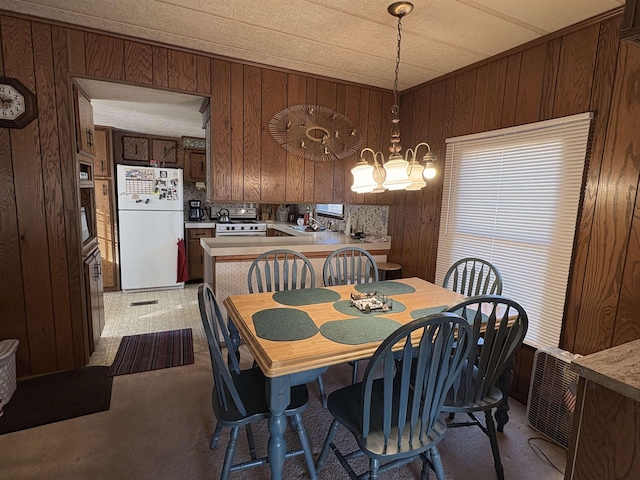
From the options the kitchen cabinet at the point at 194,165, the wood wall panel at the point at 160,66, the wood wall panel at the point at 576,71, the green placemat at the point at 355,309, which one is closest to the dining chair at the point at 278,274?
the green placemat at the point at 355,309

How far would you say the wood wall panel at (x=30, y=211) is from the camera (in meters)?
2.16

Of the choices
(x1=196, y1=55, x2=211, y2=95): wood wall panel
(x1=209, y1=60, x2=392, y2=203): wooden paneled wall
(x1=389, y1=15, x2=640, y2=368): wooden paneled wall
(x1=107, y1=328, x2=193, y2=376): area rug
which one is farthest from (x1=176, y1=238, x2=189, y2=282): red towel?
(x1=389, y1=15, x2=640, y2=368): wooden paneled wall

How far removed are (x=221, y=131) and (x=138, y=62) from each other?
728mm

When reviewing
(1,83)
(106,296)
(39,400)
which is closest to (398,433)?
(39,400)

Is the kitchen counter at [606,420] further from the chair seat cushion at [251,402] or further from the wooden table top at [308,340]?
the chair seat cushion at [251,402]

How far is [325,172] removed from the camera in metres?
3.30

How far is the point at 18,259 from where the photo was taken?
2.32 metres

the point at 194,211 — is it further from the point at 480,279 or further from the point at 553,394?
the point at 553,394

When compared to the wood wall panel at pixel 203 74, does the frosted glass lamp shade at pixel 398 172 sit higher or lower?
lower

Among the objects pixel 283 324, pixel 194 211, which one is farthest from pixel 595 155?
pixel 194 211

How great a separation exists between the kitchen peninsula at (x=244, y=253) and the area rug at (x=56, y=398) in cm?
106

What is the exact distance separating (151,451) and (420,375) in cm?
151

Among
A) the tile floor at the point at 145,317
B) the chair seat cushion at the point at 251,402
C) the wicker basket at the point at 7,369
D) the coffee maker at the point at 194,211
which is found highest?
the coffee maker at the point at 194,211

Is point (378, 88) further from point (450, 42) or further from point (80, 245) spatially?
point (80, 245)
